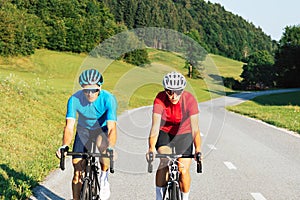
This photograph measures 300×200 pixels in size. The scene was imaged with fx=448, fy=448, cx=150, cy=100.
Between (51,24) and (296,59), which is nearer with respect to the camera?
(51,24)

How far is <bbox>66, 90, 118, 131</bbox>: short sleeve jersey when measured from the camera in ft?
16.7

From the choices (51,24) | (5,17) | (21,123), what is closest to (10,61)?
(5,17)

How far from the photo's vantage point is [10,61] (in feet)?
214

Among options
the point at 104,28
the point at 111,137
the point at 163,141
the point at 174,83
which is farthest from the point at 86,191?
the point at 104,28

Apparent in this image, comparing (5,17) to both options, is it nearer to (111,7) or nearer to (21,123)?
(111,7)

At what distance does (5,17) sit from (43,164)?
67.4m

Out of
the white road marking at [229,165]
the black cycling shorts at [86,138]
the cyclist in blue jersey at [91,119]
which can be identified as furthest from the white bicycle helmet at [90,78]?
the white road marking at [229,165]

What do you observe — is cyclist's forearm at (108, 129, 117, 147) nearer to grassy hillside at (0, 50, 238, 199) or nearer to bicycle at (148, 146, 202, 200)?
bicycle at (148, 146, 202, 200)

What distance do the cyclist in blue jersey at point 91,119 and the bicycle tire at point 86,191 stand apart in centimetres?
42

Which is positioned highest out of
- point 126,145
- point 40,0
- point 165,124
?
point 40,0

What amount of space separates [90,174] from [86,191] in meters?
0.28

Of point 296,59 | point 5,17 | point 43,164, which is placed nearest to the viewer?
point 43,164

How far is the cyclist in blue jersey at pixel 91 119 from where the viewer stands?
493 cm

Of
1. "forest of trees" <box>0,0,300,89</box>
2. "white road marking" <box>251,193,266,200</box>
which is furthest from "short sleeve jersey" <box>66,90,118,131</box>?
"forest of trees" <box>0,0,300,89</box>
